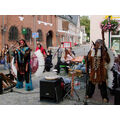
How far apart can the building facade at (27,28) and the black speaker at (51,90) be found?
15.3 meters

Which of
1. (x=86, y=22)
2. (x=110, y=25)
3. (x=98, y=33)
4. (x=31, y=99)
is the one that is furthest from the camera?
(x=86, y=22)

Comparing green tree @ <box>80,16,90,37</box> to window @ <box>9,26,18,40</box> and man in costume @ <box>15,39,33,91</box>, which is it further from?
man in costume @ <box>15,39,33,91</box>

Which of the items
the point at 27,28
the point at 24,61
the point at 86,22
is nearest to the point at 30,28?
the point at 27,28

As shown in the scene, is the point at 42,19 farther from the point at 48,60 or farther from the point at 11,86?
the point at 11,86

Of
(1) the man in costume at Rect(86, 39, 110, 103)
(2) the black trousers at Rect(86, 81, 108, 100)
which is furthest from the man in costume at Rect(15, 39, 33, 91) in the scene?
(1) the man in costume at Rect(86, 39, 110, 103)

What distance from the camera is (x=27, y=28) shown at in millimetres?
22578

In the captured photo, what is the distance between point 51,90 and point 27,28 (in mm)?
19206

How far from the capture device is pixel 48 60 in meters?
10.6

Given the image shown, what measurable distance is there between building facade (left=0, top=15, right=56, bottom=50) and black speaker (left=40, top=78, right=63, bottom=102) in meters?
15.3

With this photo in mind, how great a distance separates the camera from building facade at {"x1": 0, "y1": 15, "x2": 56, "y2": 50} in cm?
1892

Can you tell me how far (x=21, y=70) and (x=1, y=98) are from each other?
1309 mm

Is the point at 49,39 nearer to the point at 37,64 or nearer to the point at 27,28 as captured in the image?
the point at 27,28

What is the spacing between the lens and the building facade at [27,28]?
1892 centimetres

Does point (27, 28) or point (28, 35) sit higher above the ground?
point (27, 28)
